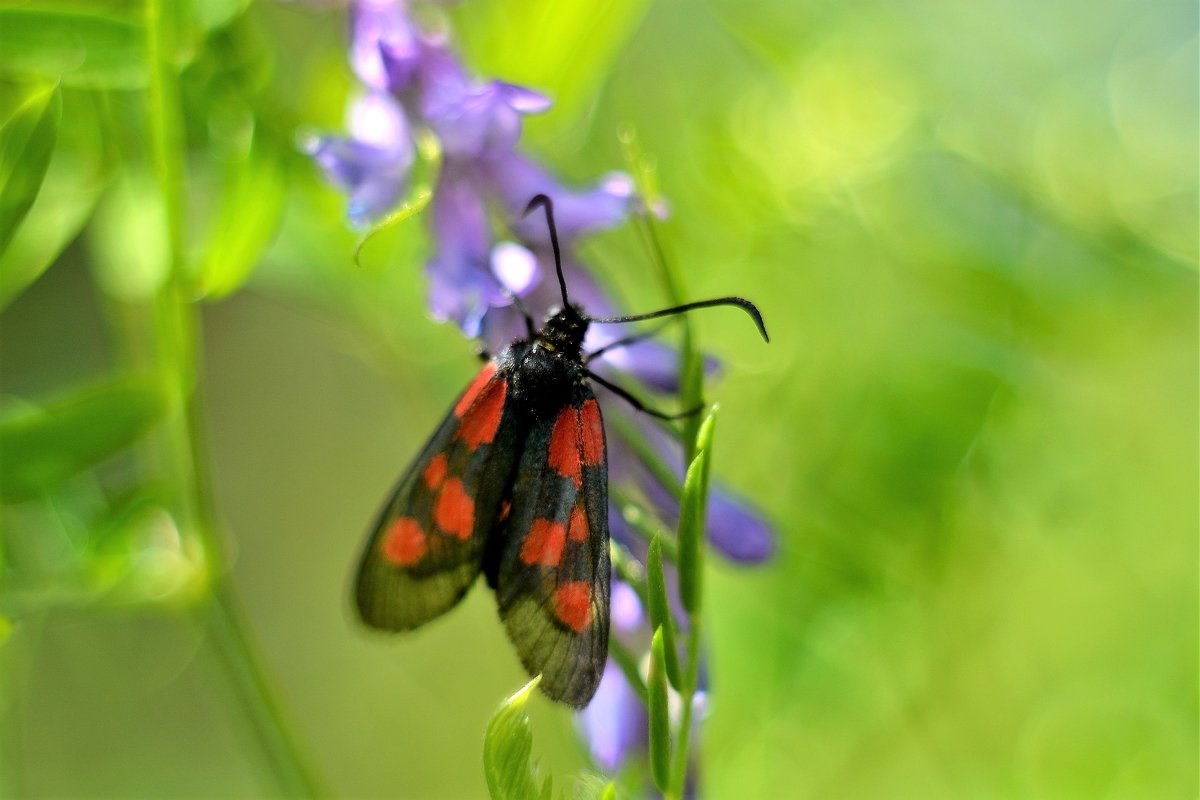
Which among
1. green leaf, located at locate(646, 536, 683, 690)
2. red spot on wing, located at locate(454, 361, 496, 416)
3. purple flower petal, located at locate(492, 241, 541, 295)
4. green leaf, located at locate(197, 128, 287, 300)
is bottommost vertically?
green leaf, located at locate(646, 536, 683, 690)

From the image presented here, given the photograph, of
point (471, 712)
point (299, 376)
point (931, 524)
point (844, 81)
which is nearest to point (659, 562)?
point (931, 524)

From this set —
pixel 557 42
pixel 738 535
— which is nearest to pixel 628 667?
pixel 738 535

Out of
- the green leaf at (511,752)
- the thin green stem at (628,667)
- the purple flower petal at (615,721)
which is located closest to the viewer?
the green leaf at (511,752)

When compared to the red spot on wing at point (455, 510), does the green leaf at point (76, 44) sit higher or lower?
higher

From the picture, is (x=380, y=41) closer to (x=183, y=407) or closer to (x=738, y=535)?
(x=183, y=407)

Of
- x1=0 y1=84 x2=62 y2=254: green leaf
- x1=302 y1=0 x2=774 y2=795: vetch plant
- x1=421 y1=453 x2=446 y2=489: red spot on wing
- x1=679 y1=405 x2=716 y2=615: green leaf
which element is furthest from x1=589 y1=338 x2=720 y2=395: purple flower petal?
x1=0 y1=84 x2=62 y2=254: green leaf

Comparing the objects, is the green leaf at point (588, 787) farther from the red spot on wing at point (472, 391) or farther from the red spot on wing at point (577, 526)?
the red spot on wing at point (472, 391)

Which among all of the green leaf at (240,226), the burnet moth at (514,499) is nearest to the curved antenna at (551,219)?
the burnet moth at (514,499)

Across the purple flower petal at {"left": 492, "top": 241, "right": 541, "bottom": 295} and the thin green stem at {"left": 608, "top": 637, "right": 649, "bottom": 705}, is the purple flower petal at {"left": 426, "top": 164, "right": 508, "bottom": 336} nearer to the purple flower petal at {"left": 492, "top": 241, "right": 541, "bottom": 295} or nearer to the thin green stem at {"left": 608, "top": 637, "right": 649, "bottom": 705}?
the purple flower petal at {"left": 492, "top": 241, "right": 541, "bottom": 295}
